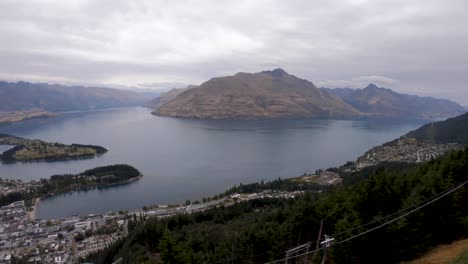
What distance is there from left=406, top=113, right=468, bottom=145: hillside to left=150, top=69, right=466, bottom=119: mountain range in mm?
56251

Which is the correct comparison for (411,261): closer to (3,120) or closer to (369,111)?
(3,120)

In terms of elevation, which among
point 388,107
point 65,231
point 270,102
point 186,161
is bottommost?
point 65,231

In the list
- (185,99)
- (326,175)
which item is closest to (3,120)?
(185,99)

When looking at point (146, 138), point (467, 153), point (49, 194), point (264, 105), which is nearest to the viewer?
point (467, 153)

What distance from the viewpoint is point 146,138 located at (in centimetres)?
6378

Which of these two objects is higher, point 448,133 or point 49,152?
point 448,133

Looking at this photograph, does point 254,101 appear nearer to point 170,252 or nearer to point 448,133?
point 448,133

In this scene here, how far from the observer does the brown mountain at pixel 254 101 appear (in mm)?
107688

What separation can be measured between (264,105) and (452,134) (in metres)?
73.6

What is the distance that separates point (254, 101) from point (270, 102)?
5.78 m

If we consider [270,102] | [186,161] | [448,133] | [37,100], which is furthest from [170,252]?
[37,100]

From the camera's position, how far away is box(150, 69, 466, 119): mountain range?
357ft

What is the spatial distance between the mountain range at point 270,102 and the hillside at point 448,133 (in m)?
56.3

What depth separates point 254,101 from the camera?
11594 centimetres
